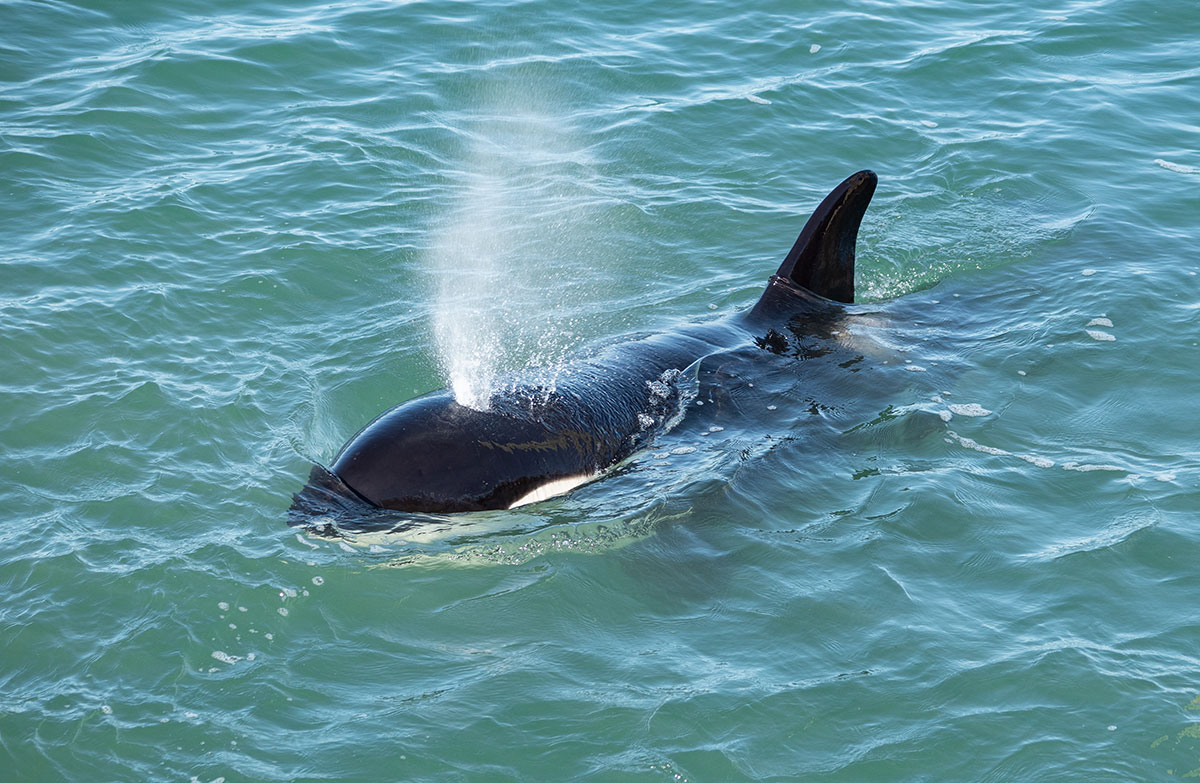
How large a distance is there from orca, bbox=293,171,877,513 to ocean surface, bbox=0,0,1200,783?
0.66ft

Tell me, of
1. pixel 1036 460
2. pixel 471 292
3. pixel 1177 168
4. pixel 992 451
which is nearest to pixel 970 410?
pixel 992 451

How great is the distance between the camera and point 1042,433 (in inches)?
363

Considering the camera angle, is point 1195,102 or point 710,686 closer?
point 710,686

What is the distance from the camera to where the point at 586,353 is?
9359 mm

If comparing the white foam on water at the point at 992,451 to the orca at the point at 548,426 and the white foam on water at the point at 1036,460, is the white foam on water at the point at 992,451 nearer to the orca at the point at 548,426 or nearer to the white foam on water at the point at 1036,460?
the white foam on water at the point at 1036,460

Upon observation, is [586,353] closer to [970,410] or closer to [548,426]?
[548,426]

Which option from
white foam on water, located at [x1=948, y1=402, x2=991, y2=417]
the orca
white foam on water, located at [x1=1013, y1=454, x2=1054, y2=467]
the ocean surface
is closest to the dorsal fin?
the orca

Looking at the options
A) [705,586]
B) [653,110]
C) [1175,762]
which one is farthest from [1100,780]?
[653,110]

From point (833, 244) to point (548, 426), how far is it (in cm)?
346

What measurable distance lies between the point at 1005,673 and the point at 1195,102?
1175cm

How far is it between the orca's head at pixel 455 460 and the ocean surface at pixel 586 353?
7.4 inches

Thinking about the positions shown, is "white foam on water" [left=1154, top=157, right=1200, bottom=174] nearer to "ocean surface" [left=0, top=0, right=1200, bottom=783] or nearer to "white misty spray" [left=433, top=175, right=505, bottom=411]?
"ocean surface" [left=0, top=0, right=1200, bottom=783]

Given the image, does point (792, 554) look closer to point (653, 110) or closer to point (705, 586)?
point (705, 586)

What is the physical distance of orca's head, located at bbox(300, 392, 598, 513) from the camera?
7301 millimetres
